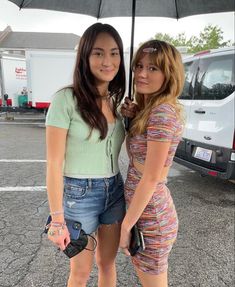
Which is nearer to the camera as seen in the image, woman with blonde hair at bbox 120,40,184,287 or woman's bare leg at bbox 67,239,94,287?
woman with blonde hair at bbox 120,40,184,287

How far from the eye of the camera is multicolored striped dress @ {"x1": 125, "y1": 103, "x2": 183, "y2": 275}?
1366 millimetres

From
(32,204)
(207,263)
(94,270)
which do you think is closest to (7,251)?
(94,270)

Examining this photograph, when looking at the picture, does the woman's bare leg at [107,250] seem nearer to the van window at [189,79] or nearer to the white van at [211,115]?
the white van at [211,115]

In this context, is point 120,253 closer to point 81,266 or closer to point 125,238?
point 81,266

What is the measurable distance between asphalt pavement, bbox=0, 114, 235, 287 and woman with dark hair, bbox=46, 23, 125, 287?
99cm

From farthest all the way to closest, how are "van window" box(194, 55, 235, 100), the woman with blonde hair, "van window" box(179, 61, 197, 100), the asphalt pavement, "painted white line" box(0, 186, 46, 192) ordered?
1. "van window" box(179, 61, 197, 100)
2. "painted white line" box(0, 186, 46, 192)
3. "van window" box(194, 55, 235, 100)
4. the asphalt pavement
5. the woman with blonde hair

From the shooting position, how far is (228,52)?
3.84 meters

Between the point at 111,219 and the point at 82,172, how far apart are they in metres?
0.36

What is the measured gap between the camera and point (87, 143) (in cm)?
148

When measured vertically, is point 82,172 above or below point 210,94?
below

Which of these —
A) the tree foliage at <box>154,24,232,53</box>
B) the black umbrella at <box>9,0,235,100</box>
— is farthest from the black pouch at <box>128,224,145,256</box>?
the tree foliage at <box>154,24,232,53</box>

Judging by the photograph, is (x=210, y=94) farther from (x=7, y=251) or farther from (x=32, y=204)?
(x=7, y=251)

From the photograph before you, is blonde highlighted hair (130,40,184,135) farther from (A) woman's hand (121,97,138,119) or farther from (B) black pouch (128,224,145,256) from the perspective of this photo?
(B) black pouch (128,224,145,256)

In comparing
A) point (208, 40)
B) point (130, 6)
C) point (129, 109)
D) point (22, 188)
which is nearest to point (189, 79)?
point (130, 6)
